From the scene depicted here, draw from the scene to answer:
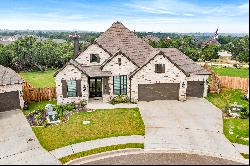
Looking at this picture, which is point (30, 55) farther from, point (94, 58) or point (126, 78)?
point (126, 78)

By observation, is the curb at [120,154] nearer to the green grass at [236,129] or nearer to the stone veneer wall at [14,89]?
the green grass at [236,129]

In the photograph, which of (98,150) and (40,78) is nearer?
(98,150)

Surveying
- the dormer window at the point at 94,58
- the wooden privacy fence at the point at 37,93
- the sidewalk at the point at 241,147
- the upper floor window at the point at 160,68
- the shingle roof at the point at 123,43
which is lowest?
the sidewalk at the point at 241,147

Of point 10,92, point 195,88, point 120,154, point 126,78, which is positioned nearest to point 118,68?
point 126,78

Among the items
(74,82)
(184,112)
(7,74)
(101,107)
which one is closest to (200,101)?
(184,112)

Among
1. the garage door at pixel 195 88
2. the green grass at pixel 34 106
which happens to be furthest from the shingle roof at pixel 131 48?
the green grass at pixel 34 106
